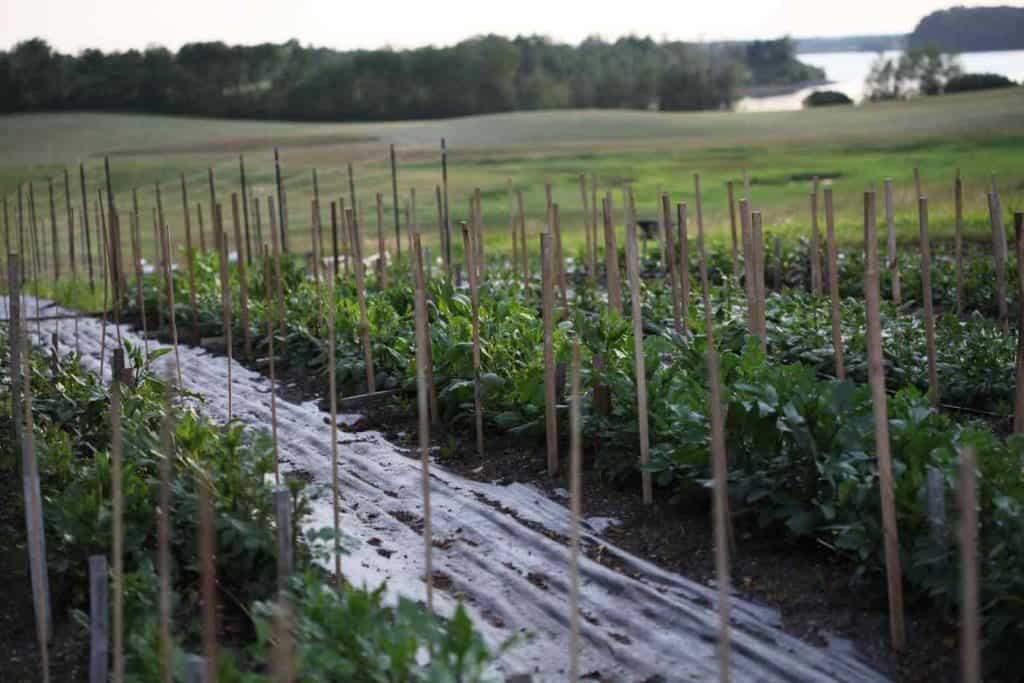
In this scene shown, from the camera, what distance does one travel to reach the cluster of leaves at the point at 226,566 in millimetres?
2447

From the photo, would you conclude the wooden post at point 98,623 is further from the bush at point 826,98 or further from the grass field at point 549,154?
the bush at point 826,98

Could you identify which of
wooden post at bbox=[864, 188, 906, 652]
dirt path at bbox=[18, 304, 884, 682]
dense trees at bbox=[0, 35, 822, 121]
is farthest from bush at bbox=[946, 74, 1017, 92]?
wooden post at bbox=[864, 188, 906, 652]

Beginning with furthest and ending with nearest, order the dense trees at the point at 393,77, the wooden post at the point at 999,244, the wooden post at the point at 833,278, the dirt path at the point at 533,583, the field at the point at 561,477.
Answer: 1. the dense trees at the point at 393,77
2. the wooden post at the point at 999,244
3. the wooden post at the point at 833,278
4. the dirt path at the point at 533,583
5. the field at the point at 561,477

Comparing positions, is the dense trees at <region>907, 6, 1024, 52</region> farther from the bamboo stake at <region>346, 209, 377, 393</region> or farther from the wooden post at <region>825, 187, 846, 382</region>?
the bamboo stake at <region>346, 209, 377, 393</region>

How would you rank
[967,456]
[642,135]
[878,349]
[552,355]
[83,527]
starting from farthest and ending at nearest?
[642,135] → [552,355] → [83,527] → [878,349] → [967,456]

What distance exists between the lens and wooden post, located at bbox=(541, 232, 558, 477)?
165 inches

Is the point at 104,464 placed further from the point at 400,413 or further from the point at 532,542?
the point at 400,413

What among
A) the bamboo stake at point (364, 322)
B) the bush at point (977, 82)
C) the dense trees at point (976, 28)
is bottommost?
the bamboo stake at point (364, 322)

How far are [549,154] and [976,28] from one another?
7.65 m

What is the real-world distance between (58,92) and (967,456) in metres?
18.3

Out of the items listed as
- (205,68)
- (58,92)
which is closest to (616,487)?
(58,92)

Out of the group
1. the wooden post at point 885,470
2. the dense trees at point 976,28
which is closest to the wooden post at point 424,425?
the wooden post at point 885,470

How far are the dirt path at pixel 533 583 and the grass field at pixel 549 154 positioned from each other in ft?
33.6

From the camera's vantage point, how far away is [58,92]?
18.3m
